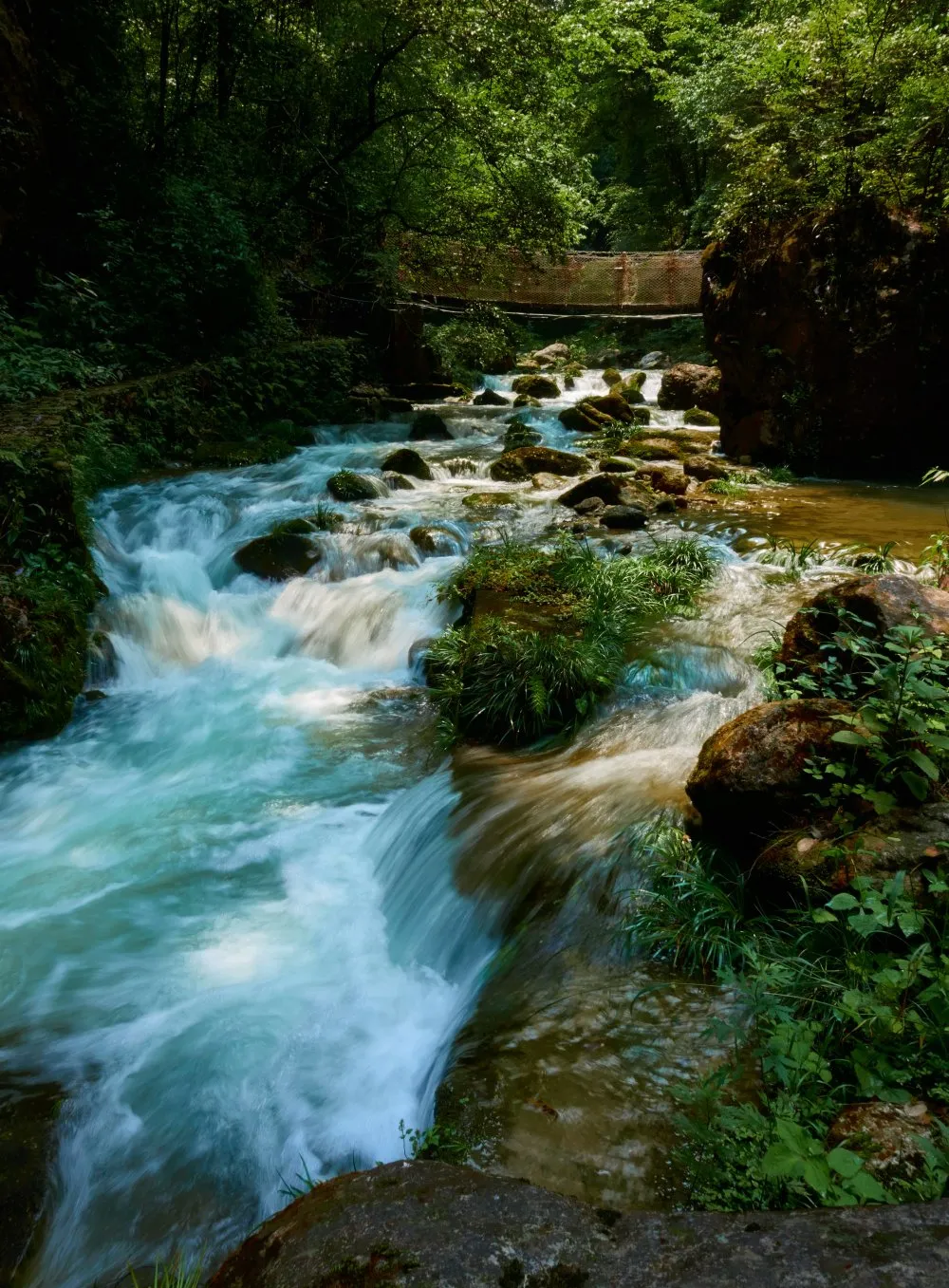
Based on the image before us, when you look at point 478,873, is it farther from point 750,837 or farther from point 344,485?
point 344,485

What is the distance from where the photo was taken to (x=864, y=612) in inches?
160

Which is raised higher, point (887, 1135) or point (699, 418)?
point (699, 418)

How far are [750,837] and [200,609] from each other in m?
6.45

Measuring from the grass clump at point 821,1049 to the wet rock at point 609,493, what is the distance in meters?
7.36

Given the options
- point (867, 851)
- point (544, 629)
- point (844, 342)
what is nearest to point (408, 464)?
point (844, 342)

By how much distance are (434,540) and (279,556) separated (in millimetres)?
1757

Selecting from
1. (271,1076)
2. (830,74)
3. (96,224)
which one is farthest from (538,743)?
(96,224)

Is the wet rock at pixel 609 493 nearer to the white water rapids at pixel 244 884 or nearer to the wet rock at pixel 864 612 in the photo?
the white water rapids at pixel 244 884

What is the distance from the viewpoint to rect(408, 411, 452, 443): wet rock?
15.1m

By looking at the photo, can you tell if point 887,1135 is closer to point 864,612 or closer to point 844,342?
point 864,612

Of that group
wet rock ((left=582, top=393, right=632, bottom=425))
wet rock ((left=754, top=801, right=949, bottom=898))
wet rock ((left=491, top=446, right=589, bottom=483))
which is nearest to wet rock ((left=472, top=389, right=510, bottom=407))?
wet rock ((left=582, top=393, right=632, bottom=425))

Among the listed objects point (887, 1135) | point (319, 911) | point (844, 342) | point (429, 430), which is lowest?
point (319, 911)

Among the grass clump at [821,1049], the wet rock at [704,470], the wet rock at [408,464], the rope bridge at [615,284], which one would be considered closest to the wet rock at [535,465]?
the wet rock at [408,464]

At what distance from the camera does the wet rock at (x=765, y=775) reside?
3412 millimetres
